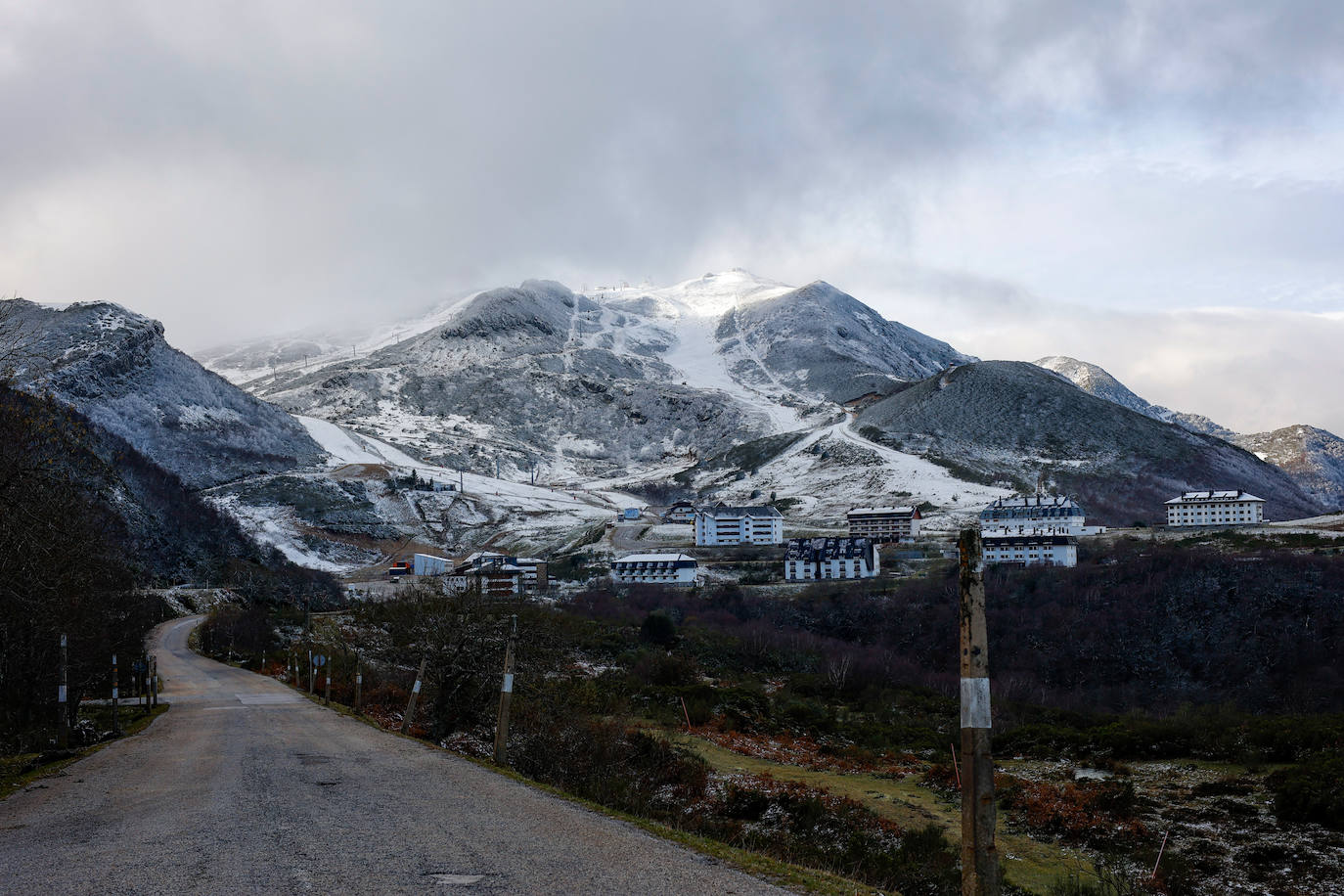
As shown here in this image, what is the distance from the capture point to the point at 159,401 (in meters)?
144

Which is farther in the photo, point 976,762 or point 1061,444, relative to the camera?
point 1061,444

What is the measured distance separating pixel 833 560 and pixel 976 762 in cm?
7509

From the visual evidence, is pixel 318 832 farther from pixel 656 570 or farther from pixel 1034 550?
pixel 1034 550

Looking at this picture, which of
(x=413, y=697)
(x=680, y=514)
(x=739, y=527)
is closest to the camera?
(x=413, y=697)

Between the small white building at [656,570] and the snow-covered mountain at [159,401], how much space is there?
81.2 meters

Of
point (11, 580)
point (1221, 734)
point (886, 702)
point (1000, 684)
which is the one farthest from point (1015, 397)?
point (11, 580)

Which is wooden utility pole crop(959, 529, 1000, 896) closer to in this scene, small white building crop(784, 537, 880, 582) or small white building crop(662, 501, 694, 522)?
small white building crop(784, 537, 880, 582)

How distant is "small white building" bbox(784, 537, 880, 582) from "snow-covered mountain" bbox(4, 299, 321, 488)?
96602 millimetres

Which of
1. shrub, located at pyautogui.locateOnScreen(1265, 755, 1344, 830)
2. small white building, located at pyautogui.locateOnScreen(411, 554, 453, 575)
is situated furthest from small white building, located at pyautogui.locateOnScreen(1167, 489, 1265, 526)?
shrub, located at pyautogui.locateOnScreen(1265, 755, 1344, 830)

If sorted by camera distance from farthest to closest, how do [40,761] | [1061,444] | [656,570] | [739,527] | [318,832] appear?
[1061,444], [739,527], [656,570], [40,761], [318,832]

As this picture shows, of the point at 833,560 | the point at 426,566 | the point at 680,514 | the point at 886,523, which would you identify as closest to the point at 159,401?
the point at 426,566

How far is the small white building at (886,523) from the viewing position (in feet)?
321

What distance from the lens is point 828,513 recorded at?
392ft

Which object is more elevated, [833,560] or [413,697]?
[413,697]
